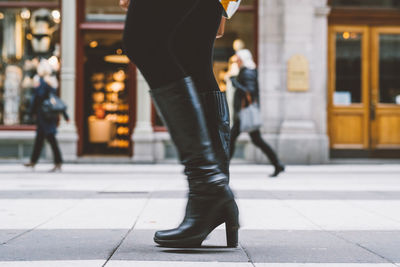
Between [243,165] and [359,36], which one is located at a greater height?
[359,36]

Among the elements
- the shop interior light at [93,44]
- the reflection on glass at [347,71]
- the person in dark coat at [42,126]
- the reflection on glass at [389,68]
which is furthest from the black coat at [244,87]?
the shop interior light at [93,44]

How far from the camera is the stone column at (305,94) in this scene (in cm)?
1098

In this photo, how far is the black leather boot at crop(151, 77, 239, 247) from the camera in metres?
2.62

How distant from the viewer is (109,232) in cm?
337

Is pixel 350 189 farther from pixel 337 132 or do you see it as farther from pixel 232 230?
pixel 337 132

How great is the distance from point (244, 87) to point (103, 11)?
4711 mm

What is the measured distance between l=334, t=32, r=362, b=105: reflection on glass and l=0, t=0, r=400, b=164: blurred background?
0.02m

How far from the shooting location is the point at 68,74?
11.2m

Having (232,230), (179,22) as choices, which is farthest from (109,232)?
(179,22)

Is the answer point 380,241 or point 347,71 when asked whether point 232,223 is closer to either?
point 380,241

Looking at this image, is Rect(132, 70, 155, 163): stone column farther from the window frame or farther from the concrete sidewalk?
the concrete sidewalk

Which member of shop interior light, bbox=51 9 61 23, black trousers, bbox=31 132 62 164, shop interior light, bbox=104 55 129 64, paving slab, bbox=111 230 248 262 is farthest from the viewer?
shop interior light, bbox=104 55 129 64

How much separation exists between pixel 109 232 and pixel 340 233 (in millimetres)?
1410

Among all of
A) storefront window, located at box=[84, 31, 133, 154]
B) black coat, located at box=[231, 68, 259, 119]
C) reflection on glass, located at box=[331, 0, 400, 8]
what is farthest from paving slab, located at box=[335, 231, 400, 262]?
storefront window, located at box=[84, 31, 133, 154]
